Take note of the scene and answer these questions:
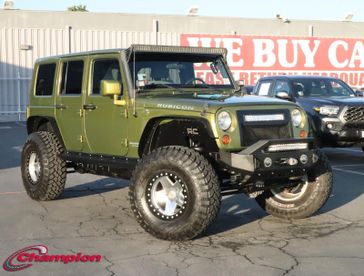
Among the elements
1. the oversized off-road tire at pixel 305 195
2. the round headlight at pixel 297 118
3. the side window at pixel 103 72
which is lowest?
the oversized off-road tire at pixel 305 195

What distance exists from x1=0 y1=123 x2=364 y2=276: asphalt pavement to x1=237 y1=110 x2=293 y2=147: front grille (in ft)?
3.40

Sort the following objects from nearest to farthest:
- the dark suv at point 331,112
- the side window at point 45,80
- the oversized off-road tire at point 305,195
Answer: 1. the oversized off-road tire at point 305,195
2. the side window at point 45,80
3. the dark suv at point 331,112

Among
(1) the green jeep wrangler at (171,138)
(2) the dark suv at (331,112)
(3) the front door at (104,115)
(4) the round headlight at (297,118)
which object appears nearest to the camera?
(1) the green jeep wrangler at (171,138)

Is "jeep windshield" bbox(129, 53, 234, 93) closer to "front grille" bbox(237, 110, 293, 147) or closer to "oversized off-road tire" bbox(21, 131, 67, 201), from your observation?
"front grille" bbox(237, 110, 293, 147)

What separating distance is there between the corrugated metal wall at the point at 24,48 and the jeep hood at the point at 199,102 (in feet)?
62.6

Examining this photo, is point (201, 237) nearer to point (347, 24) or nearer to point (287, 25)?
point (287, 25)

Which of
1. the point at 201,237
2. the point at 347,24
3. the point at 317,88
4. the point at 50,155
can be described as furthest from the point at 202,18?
the point at 201,237

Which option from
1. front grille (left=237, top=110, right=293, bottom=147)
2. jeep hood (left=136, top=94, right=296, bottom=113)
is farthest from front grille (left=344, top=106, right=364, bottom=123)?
front grille (left=237, top=110, right=293, bottom=147)

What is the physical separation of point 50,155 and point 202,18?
21.2 metres

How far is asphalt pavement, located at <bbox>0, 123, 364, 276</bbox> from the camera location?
16.1 feet

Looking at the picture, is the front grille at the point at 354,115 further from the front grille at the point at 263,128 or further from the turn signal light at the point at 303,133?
the front grille at the point at 263,128

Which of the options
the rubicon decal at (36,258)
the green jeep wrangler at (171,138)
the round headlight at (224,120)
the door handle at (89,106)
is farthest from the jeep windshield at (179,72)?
the rubicon decal at (36,258)

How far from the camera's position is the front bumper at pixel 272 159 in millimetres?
5586

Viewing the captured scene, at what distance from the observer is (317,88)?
482 inches
